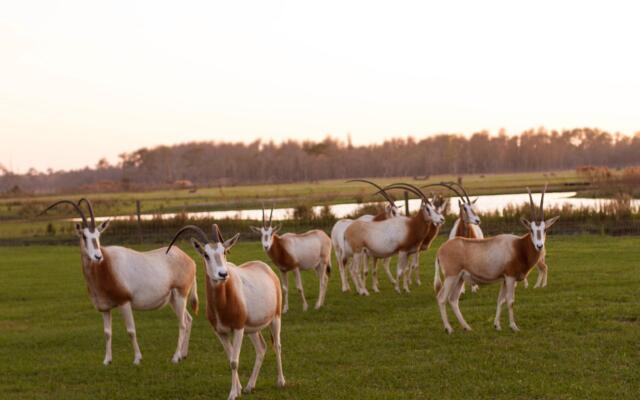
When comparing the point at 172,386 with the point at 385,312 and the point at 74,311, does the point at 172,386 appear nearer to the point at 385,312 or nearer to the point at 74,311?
the point at 385,312

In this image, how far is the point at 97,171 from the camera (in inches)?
6511

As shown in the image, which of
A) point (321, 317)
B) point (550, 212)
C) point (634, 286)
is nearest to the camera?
point (321, 317)

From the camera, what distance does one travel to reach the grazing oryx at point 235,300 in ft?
26.2

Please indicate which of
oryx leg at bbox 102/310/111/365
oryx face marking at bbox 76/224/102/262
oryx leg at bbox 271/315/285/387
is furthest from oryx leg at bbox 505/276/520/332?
oryx face marking at bbox 76/224/102/262

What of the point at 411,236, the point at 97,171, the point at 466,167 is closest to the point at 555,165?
the point at 466,167

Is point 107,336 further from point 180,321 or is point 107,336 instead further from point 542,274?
point 542,274

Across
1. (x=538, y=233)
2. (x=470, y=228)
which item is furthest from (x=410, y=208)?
(x=538, y=233)

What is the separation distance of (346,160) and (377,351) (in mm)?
130598

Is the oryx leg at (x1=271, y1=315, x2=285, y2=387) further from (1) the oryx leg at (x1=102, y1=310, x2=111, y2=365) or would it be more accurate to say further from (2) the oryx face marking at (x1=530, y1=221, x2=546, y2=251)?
(2) the oryx face marking at (x1=530, y1=221, x2=546, y2=251)

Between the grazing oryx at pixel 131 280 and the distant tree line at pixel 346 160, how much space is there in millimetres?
114059

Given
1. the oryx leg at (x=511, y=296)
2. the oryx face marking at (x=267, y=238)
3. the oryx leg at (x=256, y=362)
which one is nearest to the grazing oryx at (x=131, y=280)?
the oryx leg at (x=256, y=362)

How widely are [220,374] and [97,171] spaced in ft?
537

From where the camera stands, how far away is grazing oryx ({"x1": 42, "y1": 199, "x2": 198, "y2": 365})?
34.4 ft

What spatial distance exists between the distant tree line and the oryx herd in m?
110
